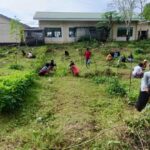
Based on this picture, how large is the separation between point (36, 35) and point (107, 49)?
906 centimetres

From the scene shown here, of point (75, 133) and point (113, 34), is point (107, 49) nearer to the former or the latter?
point (113, 34)

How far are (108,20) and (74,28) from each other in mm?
4019

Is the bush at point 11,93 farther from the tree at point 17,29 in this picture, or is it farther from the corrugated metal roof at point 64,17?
the corrugated metal roof at point 64,17

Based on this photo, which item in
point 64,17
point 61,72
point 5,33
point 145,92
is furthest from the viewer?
point 64,17

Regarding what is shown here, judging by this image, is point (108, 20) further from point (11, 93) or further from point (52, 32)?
point (11, 93)

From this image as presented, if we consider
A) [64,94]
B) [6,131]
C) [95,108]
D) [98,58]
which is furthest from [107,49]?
[6,131]

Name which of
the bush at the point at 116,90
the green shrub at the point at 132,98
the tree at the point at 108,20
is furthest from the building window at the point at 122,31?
the green shrub at the point at 132,98

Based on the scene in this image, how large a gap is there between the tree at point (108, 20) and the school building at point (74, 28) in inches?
19.3

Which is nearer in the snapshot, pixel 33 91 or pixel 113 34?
pixel 33 91

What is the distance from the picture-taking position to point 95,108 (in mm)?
A: 11766

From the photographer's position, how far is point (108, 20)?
39.7 m

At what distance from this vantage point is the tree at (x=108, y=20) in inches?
1555

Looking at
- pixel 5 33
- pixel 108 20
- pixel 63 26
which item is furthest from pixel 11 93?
pixel 108 20

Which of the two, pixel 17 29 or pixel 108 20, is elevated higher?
pixel 108 20
